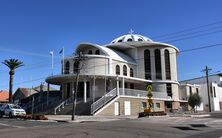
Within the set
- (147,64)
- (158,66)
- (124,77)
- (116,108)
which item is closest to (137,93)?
(124,77)

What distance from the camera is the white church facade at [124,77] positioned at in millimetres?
40500

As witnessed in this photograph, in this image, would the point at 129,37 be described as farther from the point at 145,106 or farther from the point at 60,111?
the point at 60,111

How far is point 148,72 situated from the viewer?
5222 cm

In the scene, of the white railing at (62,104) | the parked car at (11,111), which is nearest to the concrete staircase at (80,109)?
the white railing at (62,104)

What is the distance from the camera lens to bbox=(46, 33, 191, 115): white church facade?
1594 inches

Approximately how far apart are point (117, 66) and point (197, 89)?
24081 millimetres

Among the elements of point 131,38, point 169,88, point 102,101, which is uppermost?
point 131,38

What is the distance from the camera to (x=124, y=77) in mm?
43688

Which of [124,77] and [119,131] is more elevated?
[124,77]

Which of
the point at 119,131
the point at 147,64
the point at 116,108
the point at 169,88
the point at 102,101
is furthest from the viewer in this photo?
the point at 147,64

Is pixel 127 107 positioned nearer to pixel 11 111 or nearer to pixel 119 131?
pixel 11 111

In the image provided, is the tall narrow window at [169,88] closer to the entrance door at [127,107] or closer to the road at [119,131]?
the entrance door at [127,107]

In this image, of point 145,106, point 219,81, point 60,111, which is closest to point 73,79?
point 60,111

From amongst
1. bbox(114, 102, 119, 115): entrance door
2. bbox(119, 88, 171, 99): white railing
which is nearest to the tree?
bbox(119, 88, 171, 99): white railing
